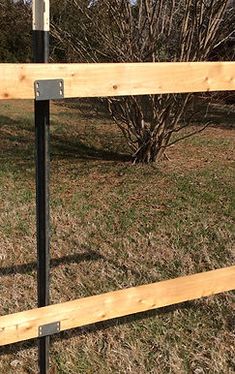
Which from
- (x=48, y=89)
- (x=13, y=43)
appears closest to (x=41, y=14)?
(x=48, y=89)

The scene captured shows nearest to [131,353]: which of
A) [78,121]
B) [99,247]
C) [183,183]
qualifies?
[99,247]

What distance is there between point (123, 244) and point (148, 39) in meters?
2.66

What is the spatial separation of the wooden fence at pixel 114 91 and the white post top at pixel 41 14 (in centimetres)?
18

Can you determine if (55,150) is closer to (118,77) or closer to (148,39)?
(148,39)

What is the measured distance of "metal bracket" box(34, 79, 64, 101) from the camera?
185 centimetres

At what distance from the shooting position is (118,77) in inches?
77.1

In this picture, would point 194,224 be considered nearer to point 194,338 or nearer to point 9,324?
point 194,338

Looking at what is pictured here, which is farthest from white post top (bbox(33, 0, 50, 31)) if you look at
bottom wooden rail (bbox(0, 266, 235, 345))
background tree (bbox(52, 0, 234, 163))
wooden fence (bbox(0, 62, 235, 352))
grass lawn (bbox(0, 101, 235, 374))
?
background tree (bbox(52, 0, 234, 163))

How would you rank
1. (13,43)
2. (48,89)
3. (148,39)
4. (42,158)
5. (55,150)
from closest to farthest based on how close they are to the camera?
(48,89)
(42,158)
(148,39)
(55,150)
(13,43)

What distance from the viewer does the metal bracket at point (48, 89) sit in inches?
72.9

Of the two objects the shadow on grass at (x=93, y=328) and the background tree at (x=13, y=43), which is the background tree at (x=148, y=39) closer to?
the shadow on grass at (x=93, y=328)

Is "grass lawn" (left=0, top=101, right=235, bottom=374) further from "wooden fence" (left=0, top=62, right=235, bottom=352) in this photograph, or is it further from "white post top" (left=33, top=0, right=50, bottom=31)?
"white post top" (left=33, top=0, right=50, bottom=31)

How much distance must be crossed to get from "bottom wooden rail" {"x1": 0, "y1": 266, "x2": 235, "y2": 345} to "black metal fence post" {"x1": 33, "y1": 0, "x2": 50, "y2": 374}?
139 mm

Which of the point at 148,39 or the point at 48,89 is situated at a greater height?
the point at 48,89
